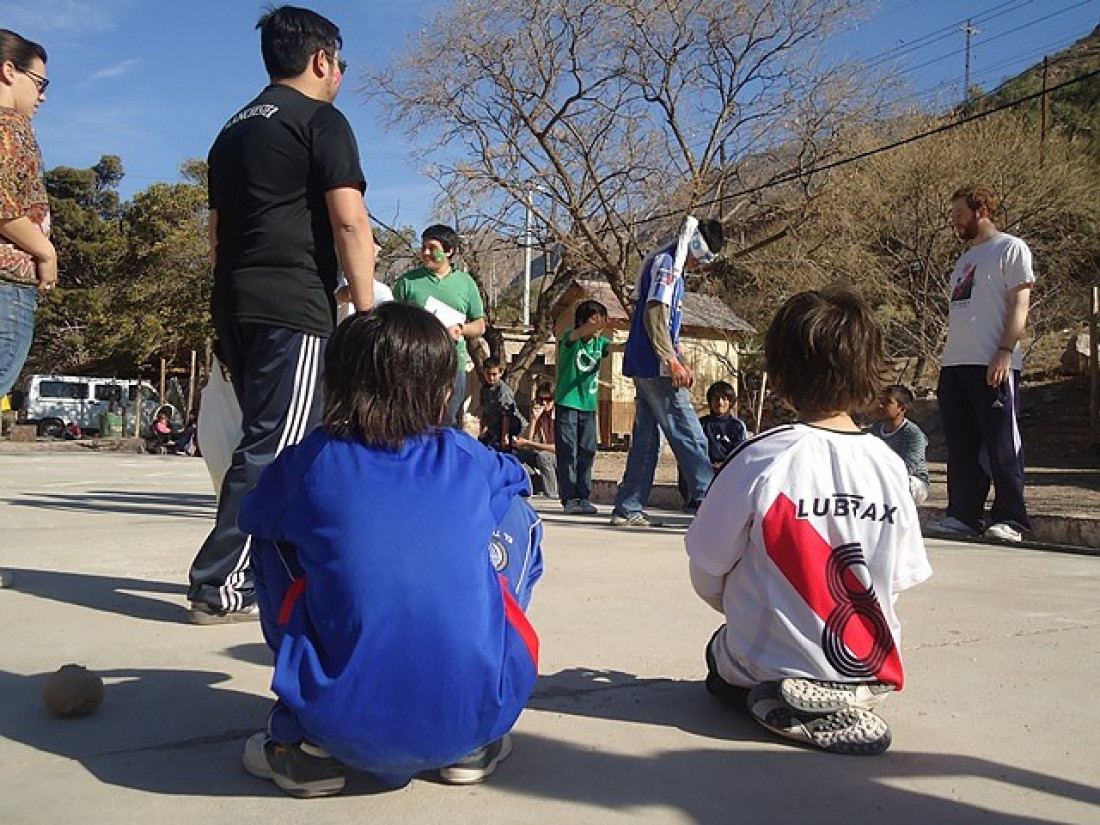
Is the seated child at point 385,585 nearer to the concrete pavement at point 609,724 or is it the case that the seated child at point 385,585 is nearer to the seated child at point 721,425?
the concrete pavement at point 609,724

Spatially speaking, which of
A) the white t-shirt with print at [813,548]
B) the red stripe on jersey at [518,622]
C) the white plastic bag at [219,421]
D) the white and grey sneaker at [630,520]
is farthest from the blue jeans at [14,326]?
the white and grey sneaker at [630,520]

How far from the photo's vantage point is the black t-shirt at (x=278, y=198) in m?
3.42

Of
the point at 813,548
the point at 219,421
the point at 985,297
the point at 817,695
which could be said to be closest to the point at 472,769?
the point at 817,695

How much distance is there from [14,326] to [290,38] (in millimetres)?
1485

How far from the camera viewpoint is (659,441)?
6641 millimetres

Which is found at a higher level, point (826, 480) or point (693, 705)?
point (826, 480)

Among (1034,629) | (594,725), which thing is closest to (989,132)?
(1034,629)

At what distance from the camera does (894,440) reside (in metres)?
6.60

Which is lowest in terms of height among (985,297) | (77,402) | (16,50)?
(77,402)

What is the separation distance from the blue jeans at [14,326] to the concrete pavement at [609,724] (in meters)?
0.84

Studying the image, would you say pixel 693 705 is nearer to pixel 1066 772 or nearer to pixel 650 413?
pixel 1066 772

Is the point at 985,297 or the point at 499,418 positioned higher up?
the point at 985,297

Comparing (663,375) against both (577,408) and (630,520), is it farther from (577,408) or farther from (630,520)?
(577,408)

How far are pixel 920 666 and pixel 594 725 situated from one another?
1.13 metres
